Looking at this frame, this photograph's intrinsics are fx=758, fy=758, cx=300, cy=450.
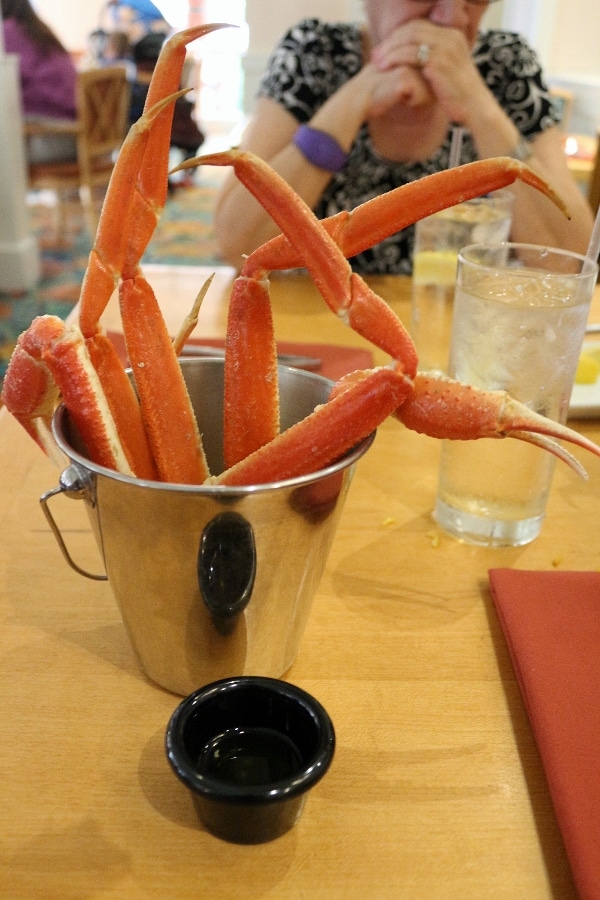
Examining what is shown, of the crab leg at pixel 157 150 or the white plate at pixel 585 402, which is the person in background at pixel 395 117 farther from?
the crab leg at pixel 157 150

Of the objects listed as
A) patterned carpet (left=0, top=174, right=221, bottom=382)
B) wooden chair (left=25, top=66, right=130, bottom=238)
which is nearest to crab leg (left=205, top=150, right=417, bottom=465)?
patterned carpet (left=0, top=174, right=221, bottom=382)

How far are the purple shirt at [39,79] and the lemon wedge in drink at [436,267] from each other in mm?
3039

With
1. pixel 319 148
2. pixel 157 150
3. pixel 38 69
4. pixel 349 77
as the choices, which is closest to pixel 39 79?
pixel 38 69

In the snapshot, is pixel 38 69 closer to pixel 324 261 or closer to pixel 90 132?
pixel 90 132

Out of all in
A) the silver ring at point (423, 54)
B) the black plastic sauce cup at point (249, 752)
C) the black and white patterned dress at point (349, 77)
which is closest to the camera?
the black plastic sauce cup at point (249, 752)

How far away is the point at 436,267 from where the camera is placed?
32.9 inches

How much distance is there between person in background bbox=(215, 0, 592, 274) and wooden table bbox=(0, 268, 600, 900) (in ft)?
2.40

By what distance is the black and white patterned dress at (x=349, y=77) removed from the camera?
1273 millimetres

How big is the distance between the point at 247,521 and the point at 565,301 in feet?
0.96

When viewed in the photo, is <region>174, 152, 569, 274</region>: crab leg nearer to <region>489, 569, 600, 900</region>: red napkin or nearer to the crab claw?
the crab claw

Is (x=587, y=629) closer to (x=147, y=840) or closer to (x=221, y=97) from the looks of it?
(x=147, y=840)

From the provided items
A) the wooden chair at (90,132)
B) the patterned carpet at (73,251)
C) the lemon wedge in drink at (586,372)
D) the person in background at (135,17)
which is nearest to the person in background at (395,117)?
the lemon wedge in drink at (586,372)

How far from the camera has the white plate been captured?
2.41 ft

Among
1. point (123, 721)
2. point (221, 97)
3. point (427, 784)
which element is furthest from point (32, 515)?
point (221, 97)
